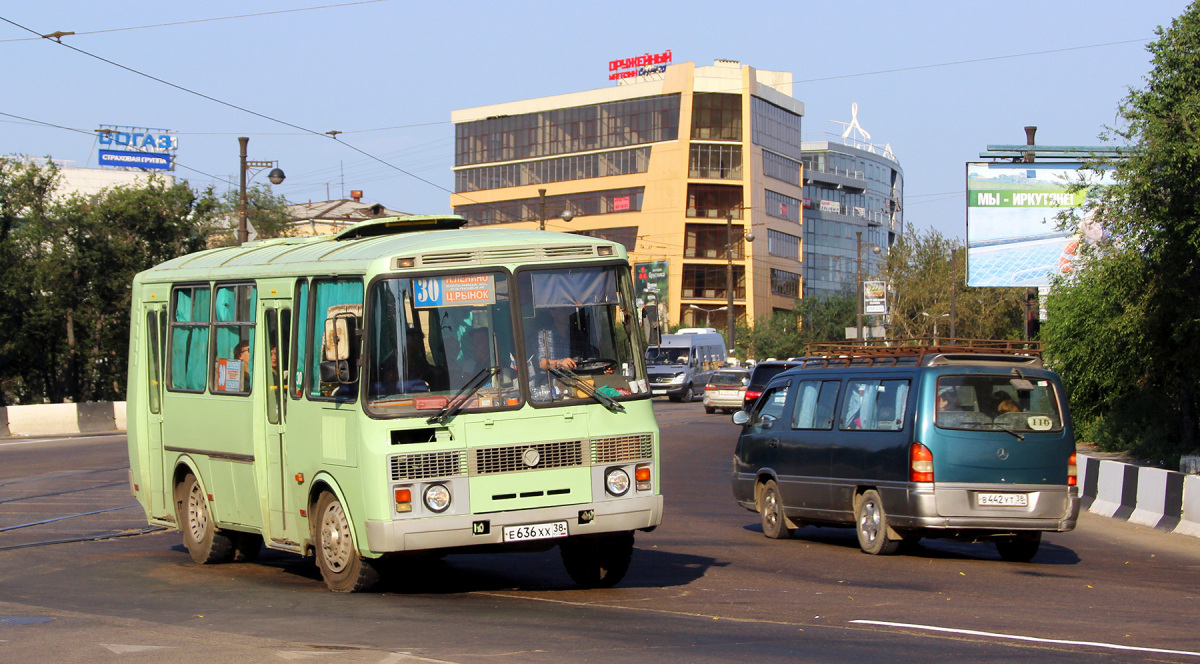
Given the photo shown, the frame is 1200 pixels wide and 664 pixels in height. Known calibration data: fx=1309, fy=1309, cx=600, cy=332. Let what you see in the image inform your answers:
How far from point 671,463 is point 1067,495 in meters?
14.1

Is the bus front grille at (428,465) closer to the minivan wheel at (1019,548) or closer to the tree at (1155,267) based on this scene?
the minivan wheel at (1019,548)

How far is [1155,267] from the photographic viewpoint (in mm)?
21797

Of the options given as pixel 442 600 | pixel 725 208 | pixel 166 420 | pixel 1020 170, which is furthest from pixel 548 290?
→ pixel 725 208

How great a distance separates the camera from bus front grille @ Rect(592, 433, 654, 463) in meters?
9.66

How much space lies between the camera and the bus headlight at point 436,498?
922 centimetres

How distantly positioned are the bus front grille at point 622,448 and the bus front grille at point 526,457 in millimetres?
139

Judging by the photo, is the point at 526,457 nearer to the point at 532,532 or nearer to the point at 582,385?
the point at 532,532

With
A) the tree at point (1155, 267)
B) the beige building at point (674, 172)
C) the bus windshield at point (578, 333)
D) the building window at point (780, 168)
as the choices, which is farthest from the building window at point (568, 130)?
the bus windshield at point (578, 333)

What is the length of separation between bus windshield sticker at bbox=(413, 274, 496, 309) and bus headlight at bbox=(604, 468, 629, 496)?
1540mm

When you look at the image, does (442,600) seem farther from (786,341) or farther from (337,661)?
(786,341)

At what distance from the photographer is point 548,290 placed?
9742 mm

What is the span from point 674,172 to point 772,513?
292 feet

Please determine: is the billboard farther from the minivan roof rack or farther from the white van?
the minivan roof rack

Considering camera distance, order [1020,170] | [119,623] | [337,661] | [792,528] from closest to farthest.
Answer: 1. [337,661]
2. [119,623]
3. [792,528]
4. [1020,170]
